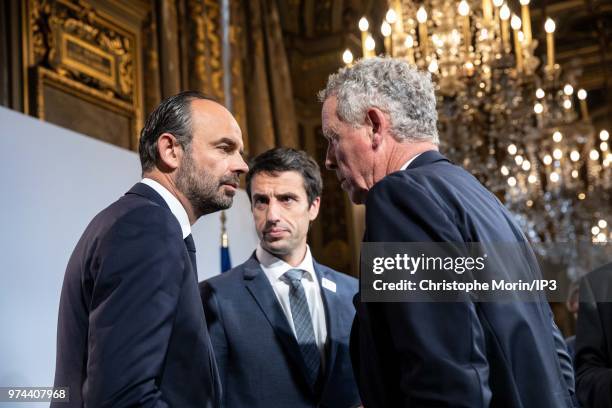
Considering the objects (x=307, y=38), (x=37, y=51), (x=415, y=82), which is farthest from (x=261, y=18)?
(x=415, y=82)

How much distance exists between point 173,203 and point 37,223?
3.49ft

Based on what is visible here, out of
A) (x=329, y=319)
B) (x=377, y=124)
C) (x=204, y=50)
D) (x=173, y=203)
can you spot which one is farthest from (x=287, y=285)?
(x=204, y=50)

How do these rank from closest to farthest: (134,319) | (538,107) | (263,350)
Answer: (134,319) → (263,350) → (538,107)

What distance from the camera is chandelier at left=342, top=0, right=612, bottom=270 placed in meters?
5.28

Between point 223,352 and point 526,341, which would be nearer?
point 526,341

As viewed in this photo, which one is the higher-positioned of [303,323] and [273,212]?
[273,212]

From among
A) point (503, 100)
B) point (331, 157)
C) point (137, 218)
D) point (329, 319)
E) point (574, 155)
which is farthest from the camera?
point (574, 155)

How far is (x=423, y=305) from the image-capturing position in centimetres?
137

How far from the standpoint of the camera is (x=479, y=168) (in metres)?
Answer: 6.66

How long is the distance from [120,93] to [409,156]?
397cm

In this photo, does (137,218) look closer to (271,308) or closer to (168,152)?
(168,152)

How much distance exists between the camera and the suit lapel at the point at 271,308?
7.96ft

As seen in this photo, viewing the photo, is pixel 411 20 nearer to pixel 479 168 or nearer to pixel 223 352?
pixel 479 168

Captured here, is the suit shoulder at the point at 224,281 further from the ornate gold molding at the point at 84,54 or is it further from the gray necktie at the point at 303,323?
the ornate gold molding at the point at 84,54
